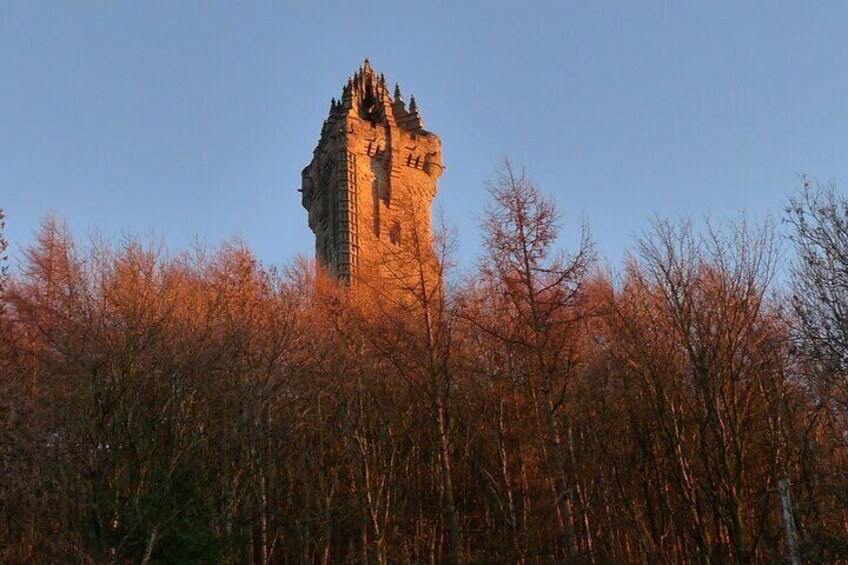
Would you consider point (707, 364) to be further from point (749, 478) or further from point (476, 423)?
point (476, 423)

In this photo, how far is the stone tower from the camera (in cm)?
5106

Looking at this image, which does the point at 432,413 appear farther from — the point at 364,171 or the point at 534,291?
the point at 364,171

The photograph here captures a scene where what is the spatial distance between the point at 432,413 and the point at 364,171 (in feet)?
133

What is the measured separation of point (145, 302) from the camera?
13562 millimetres

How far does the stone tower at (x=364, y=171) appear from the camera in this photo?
168 feet

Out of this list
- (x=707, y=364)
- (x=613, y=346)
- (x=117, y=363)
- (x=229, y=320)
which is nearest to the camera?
(x=707, y=364)

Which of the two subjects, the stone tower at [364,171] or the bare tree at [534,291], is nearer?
the bare tree at [534,291]

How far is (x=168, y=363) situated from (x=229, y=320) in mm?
2757

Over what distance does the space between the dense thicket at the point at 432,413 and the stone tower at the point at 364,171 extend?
2790 centimetres

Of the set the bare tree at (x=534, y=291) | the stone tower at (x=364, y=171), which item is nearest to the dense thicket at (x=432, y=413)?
the bare tree at (x=534, y=291)

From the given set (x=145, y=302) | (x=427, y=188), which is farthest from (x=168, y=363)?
(x=427, y=188)

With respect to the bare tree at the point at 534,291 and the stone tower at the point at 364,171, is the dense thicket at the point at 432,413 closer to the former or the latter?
the bare tree at the point at 534,291

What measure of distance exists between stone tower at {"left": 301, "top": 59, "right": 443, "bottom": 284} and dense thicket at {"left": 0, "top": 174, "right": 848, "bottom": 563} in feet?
91.5

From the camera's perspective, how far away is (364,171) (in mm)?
54062
